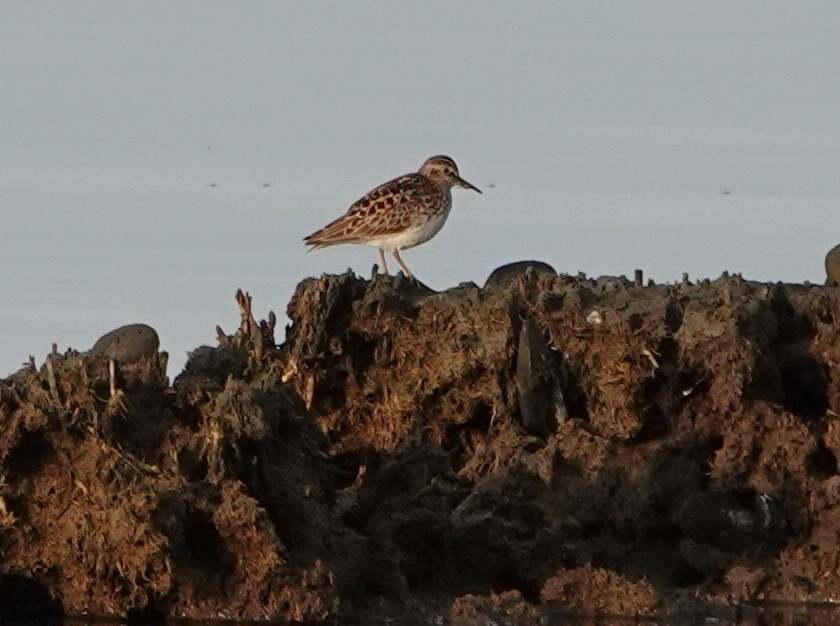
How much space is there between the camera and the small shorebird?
25828 millimetres

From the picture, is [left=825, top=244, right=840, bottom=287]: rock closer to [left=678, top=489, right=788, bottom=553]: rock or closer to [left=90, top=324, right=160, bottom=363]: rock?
[left=678, top=489, right=788, bottom=553]: rock

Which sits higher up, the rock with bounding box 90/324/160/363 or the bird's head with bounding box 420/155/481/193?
the bird's head with bounding box 420/155/481/193

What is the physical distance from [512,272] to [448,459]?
344 cm

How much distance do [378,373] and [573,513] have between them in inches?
113

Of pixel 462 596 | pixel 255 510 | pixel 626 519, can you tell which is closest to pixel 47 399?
pixel 255 510

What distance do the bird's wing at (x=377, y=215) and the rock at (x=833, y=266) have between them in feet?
13.9

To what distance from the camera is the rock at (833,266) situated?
23219 mm

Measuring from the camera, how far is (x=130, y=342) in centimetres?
2253

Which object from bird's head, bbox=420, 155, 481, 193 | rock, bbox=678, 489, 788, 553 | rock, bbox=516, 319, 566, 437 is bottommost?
rock, bbox=678, 489, 788, 553

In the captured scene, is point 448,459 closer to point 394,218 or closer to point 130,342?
point 130,342

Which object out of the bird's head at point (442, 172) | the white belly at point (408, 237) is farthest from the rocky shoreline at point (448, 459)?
the bird's head at point (442, 172)

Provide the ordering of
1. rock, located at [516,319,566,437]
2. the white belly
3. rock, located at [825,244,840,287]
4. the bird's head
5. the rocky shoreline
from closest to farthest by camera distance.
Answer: the rocky shoreline → rock, located at [516,319,566,437] → rock, located at [825,244,840,287] → the white belly → the bird's head

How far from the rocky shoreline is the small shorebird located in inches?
124

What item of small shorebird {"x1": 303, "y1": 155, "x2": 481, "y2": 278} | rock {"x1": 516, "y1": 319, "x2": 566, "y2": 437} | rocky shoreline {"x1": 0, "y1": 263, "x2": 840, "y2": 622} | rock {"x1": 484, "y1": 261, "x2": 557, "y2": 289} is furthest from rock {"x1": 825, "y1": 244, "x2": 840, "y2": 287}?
small shorebird {"x1": 303, "y1": 155, "x2": 481, "y2": 278}
